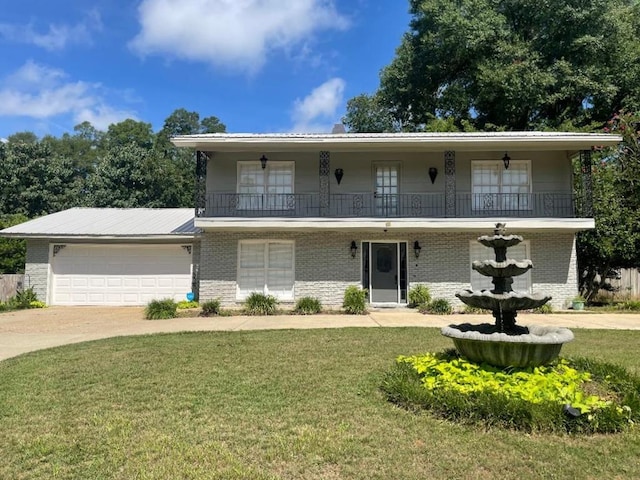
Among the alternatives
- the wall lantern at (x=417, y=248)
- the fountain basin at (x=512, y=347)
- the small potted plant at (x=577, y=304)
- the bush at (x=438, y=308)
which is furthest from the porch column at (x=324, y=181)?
the fountain basin at (x=512, y=347)

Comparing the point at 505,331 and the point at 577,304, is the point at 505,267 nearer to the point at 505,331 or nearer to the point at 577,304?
the point at 505,331

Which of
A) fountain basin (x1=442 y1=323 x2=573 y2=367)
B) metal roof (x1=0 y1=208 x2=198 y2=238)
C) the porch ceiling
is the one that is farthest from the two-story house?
fountain basin (x1=442 y1=323 x2=573 y2=367)

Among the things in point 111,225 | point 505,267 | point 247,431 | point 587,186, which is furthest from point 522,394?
point 111,225

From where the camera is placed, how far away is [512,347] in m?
5.20

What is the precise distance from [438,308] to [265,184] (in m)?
→ 7.14

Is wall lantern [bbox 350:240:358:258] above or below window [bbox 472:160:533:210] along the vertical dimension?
below

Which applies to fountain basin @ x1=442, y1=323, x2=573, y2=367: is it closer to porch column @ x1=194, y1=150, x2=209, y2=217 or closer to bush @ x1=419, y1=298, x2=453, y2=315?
bush @ x1=419, y1=298, x2=453, y2=315

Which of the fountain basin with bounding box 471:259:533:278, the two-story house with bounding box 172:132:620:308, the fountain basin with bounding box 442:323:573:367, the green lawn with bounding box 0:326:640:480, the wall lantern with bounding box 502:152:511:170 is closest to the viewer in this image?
the green lawn with bounding box 0:326:640:480

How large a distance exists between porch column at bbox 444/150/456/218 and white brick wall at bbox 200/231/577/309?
82cm

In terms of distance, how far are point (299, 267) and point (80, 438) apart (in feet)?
35.3

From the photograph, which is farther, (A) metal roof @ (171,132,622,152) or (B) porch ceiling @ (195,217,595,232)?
(B) porch ceiling @ (195,217,595,232)

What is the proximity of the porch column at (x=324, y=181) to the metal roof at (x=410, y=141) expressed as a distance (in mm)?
360

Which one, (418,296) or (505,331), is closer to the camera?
(505,331)

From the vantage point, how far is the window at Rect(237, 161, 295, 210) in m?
15.1
